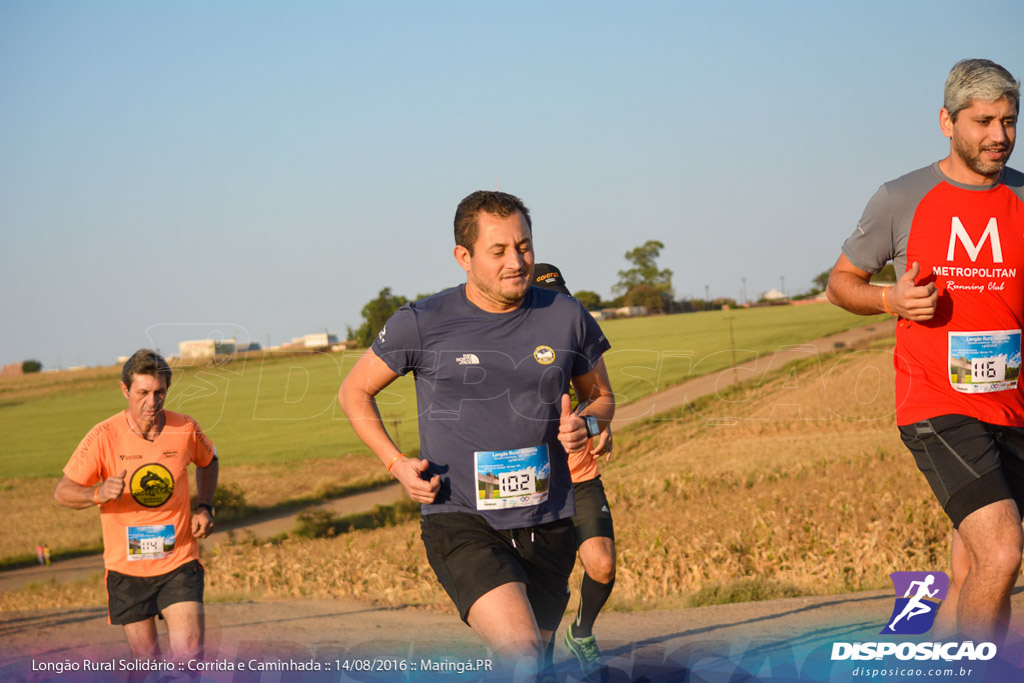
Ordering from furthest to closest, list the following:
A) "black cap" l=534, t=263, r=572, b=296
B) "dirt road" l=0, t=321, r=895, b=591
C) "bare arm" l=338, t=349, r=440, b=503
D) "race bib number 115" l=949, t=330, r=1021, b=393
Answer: "dirt road" l=0, t=321, r=895, b=591
"black cap" l=534, t=263, r=572, b=296
"bare arm" l=338, t=349, r=440, b=503
"race bib number 115" l=949, t=330, r=1021, b=393

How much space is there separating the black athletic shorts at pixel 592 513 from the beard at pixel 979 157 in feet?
9.95

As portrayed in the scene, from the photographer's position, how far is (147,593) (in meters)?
5.79

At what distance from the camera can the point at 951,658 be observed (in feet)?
13.8

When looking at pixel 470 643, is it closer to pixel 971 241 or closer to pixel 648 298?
pixel 971 241

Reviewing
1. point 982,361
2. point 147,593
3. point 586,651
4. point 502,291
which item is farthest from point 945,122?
point 147,593

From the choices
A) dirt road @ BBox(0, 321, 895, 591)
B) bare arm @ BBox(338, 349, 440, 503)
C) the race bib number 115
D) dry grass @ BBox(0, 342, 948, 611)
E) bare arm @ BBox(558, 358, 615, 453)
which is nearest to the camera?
the race bib number 115

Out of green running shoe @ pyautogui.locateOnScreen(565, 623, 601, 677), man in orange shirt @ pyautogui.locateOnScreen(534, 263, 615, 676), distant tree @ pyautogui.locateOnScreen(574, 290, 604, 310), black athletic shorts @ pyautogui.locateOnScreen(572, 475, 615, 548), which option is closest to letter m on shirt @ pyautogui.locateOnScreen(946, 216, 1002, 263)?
man in orange shirt @ pyautogui.locateOnScreen(534, 263, 615, 676)

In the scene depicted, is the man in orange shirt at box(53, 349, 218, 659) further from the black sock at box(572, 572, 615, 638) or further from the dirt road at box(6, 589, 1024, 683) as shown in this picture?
the black sock at box(572, 572, 615, 638)

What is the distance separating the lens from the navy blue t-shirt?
436 centimetres

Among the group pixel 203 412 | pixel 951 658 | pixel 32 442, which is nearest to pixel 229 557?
pixel 951 658

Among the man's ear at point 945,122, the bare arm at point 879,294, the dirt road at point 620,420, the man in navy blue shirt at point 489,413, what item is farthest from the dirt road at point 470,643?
the dirt road at point 620,420

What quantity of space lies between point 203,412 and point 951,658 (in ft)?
219

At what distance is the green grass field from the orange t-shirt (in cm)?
3363

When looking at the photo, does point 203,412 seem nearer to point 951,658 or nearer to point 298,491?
point 298,491
